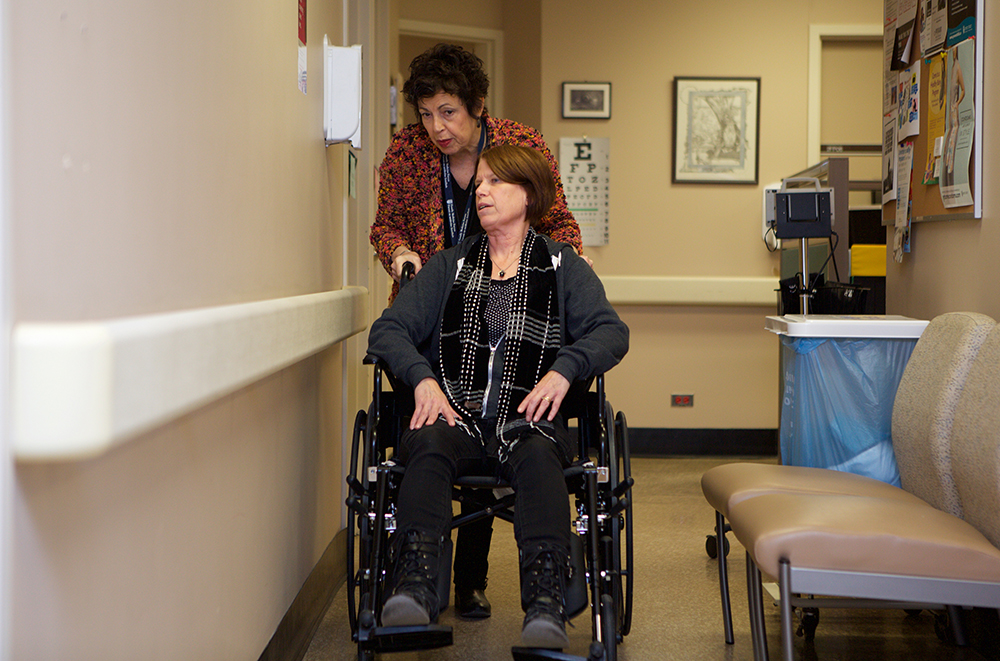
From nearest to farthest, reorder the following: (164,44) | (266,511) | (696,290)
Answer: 1. (164,44)
2. (266,511)
3. (696,290)

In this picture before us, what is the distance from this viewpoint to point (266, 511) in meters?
1.86

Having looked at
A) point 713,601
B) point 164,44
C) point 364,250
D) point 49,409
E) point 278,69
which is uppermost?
point 278,69

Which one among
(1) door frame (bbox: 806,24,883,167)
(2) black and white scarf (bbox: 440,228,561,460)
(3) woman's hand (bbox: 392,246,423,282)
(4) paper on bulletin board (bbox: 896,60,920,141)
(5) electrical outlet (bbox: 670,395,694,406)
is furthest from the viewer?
(5) electrical outlet (bbox: 670,395,694,406)

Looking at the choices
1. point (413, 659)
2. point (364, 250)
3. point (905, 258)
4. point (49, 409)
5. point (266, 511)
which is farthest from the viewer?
point (364, 250)

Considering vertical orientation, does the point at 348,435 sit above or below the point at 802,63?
below

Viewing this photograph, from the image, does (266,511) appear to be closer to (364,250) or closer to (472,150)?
(472,150)

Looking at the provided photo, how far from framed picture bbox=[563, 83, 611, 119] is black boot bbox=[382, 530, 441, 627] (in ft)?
A: 12.2

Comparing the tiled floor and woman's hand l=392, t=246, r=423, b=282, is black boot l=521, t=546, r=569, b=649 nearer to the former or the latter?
the tiled floor

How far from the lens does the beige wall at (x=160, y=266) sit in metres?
0.87

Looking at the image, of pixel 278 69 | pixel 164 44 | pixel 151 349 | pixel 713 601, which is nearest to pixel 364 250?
pixel 278 69

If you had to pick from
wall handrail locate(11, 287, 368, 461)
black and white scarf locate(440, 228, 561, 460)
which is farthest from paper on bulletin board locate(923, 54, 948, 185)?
wall handrail locate(11, 287, 368, 461)

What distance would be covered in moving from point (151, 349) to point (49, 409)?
0.14 meters

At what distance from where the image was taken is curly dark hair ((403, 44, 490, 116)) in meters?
2.31

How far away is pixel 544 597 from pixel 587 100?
3847 millimetres
